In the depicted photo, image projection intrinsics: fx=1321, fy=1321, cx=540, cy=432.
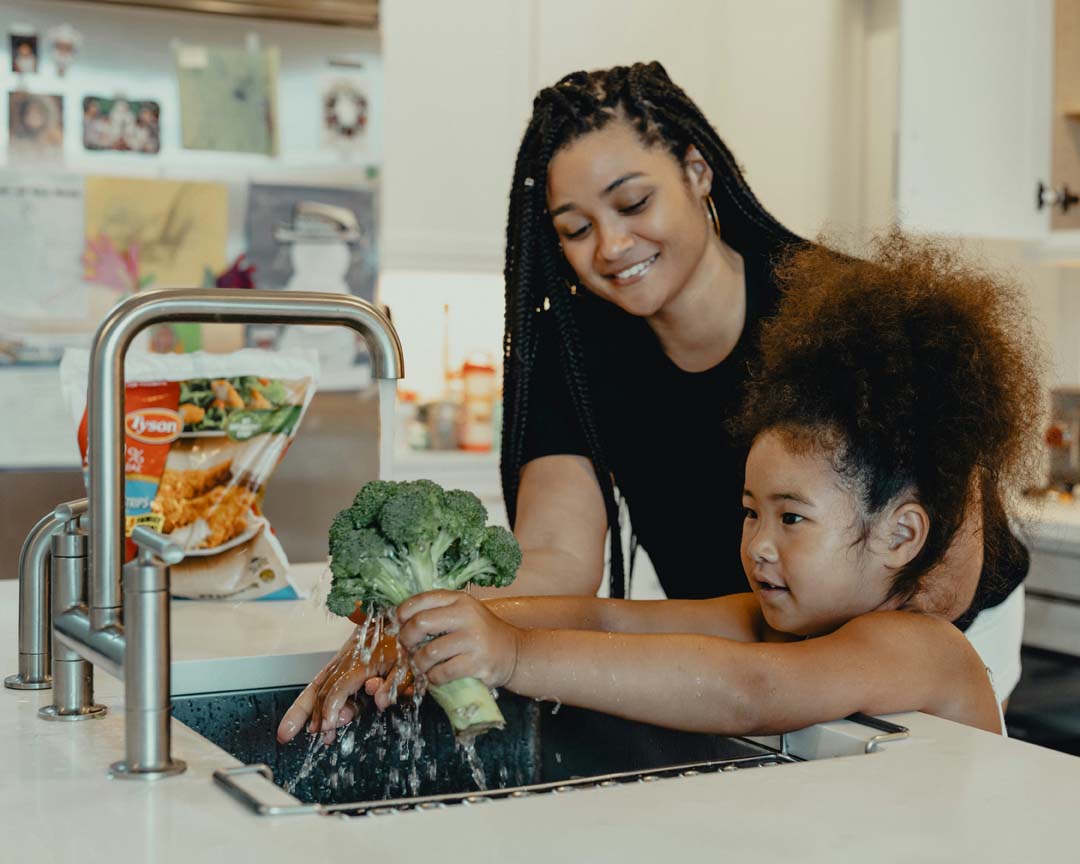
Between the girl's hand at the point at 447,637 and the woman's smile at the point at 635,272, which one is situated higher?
the woman's smile at the point at 635,272

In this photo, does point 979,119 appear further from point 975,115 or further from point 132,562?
point 132,562

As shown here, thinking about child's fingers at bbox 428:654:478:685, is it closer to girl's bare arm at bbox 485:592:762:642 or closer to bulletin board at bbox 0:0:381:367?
girl's bare arm at bbox 485:592:762:642

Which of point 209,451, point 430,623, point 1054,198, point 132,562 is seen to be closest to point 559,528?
point 209,451

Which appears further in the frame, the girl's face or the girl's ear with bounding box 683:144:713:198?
the girl's ear with bounding box 683:144:713:198

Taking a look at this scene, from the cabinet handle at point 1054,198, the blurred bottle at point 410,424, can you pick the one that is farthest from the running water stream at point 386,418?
the cabinet handle at point 1054,198

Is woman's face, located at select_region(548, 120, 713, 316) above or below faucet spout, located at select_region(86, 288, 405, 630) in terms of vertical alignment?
above

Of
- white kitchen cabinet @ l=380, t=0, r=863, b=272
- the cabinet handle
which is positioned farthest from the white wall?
the cabinet handle

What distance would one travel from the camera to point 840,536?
41.7 inches

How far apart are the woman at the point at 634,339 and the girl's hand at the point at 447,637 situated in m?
0.49

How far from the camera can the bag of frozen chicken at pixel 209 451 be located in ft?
4.69

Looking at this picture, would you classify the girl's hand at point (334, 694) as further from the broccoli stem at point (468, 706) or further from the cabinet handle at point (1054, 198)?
the cabinet handle at point (1054, 198)

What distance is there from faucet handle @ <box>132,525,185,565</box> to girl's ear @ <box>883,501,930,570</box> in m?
0.57

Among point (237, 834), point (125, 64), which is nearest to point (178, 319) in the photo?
point (237, 834)

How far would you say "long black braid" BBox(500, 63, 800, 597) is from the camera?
143 centimetres
